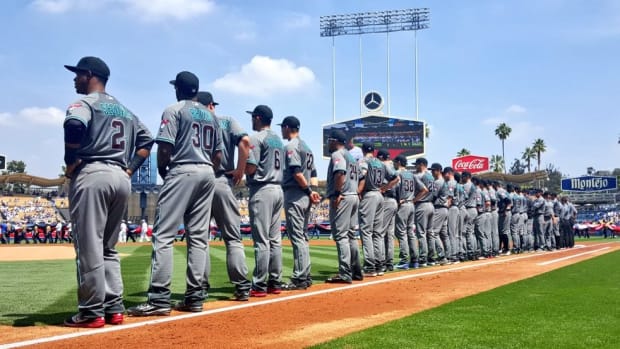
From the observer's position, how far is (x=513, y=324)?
457cm

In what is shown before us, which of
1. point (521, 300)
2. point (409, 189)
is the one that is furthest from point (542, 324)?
point (409, 189)

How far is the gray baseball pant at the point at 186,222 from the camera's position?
507 centimetres

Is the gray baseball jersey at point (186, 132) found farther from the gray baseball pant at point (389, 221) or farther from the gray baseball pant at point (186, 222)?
A: the gray baseball pant at point (389, 221)

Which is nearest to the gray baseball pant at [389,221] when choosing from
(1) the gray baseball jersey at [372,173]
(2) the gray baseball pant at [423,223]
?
(1) the gray baseball jersey at [372,173]

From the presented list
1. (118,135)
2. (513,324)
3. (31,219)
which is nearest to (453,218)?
(513,324)

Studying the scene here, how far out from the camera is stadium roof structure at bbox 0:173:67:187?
5572 cm

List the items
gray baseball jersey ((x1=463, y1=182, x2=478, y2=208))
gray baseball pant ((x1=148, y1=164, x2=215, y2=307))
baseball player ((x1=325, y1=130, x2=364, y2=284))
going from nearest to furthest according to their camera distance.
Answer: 1. gray baseball pant ((x1=148, y1=164, x2=215, y2=307))
2. baseball player ((x1=325, y1=130, x2=364, y2=284))
3. gray baseball jersey ((x1=463, y1=182, x2=478, y2=208))

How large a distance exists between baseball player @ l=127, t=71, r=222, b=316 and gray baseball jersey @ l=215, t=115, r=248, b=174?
1.82 ft

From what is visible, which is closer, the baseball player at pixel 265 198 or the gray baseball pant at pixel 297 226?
the baseball player at pixel 265 198

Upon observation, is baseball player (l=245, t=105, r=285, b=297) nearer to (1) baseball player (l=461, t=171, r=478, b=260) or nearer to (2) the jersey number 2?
(2) the jersey number 2

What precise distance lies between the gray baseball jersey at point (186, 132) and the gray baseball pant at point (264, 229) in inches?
50.7

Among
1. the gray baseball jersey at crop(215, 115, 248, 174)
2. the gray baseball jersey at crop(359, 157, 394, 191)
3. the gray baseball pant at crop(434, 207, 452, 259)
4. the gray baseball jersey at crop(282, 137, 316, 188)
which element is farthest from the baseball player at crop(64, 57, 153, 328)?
the gray baseball pant at crop(434, 207, 452, 259)

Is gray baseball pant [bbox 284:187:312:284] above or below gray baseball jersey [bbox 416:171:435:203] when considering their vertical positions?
below

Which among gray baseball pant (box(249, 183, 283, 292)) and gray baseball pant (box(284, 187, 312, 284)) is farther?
gray baseball pant (box(284, 187, 312, 284))
